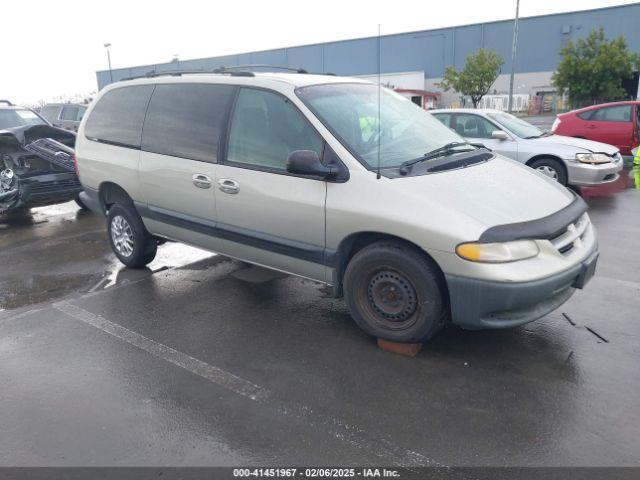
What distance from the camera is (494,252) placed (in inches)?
125

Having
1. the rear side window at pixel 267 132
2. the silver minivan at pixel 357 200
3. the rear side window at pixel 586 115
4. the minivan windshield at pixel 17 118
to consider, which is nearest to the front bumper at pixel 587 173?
the rear side window at pixel 586 115

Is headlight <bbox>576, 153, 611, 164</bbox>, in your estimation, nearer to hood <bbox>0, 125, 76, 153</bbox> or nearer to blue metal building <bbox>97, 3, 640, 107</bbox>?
hood <bbox>0, 125, 76, 153</bbox>

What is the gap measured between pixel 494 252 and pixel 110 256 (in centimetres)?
484

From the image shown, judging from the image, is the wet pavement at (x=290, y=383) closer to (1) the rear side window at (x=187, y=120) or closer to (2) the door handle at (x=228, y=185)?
(2) the door handle at (x=228, y=185)

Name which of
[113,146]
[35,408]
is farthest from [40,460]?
[113,146]

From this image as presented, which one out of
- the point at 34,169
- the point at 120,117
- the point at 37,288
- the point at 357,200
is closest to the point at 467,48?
the point at 34,169

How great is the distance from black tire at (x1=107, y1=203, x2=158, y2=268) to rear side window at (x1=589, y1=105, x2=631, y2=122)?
34.8 ft

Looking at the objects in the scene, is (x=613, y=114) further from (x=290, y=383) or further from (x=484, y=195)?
(x=290, y=383)

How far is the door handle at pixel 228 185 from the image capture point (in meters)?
4.24

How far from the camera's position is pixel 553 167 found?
8539 millimetres

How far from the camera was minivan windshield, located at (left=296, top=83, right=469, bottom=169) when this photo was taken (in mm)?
3840

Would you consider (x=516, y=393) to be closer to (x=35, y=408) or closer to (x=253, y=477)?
(x=253, y=477)

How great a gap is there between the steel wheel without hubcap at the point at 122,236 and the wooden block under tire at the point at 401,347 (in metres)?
3.12

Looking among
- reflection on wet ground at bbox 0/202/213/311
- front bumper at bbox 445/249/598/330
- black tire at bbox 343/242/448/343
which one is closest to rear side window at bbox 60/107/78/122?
reflection on wet ground at bbox 0/202/213/311
